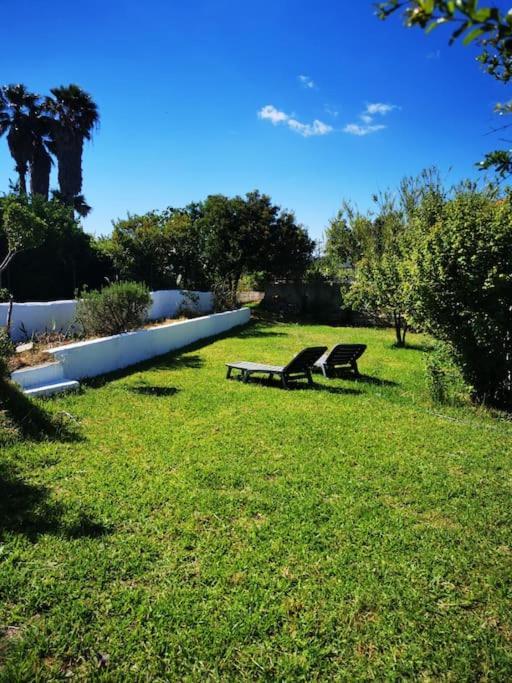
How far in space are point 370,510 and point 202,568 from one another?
1721mm

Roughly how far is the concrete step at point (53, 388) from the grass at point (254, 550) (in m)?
0.51

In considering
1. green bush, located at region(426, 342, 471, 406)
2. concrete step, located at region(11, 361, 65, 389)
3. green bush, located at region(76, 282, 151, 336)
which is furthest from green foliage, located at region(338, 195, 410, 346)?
concrete step, located at region(11, 361, 65, 389)

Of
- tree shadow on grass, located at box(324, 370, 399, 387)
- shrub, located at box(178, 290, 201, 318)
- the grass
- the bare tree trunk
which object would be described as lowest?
the grass

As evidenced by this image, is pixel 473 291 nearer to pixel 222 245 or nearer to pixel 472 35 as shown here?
pixel 472 35

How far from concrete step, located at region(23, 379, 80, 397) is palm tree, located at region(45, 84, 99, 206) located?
85.4 feet

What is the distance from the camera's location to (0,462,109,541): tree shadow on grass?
3576 millimetres

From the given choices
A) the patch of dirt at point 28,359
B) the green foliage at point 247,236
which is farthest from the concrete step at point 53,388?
the green foliage at point 247,236

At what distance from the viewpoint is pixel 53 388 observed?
7402 mm

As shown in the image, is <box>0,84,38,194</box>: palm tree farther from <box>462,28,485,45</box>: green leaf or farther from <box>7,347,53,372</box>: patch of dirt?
<box>462,28,485,45</box>: green leaf

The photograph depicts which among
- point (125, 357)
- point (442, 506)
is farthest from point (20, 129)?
point (442, 506)

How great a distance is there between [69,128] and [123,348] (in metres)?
25.3

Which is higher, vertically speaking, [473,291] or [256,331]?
[473,291]

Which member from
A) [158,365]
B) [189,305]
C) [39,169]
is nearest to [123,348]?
[158,365]

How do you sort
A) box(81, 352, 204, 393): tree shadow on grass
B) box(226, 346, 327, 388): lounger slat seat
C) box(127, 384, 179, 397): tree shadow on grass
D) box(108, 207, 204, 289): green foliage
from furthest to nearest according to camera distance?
box(108, 207, 204, 289): green foliage
box(226, 346, 327, 388): lounger slat seat
box(81, 352, 204, 393): tree shadow on grass
box(127, 384, 179, 397): tree shadow on grass
